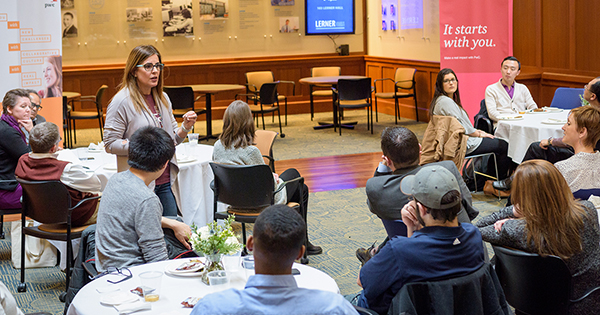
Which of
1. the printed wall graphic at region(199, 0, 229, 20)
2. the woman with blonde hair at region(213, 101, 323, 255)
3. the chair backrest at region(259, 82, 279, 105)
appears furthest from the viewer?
the printed wall graphic at region(199, 0, 229, 20)

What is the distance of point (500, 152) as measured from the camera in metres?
5.80

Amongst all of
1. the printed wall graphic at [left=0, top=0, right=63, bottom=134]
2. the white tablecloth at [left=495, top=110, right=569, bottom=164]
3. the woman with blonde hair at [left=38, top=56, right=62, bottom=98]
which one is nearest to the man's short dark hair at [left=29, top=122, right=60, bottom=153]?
the printed wall graphic at [left=0, top=0, right=63, bottom=134]

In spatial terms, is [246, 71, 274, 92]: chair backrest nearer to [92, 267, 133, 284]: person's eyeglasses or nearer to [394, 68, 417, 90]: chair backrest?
[394, 68, 417, 90]: chair backrest

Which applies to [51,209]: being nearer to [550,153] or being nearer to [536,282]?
[536,282]

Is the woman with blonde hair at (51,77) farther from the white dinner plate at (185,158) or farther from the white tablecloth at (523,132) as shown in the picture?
the white tablecloth at (523,132)

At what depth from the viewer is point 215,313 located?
1.51 meters

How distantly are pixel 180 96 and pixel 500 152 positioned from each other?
5402 millimetres

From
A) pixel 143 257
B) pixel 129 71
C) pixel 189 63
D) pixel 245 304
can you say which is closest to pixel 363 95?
pixel 189 63

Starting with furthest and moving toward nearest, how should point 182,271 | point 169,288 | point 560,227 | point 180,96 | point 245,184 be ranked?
point 180,96 → point 245,184 → point 560,227 → point 182,271 → point 169,288

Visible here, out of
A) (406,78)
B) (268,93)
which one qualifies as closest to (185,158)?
(268,93)

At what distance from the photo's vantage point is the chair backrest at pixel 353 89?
9.86 metres

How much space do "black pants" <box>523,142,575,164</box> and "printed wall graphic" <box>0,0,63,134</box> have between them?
460 centimetres

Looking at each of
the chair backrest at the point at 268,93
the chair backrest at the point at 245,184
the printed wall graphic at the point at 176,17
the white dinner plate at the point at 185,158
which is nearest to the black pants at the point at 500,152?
the chair backrest at the point at 245,184

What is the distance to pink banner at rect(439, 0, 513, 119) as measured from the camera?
699 cm
